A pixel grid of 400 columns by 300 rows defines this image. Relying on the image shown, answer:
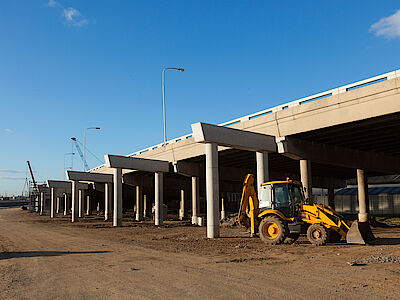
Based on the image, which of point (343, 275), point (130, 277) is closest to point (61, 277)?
point (130, 277)

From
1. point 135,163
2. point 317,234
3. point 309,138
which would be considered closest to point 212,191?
point 317,234

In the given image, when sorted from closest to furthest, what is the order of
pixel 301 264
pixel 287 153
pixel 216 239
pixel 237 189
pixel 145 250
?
pixel 301 264
pixel 145 250
pixel 216 239
pixel 287 153
pixel 237 189

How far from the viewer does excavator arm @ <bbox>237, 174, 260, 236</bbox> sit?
1923 centimetres

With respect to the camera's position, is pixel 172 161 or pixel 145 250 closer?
pixel 145 250

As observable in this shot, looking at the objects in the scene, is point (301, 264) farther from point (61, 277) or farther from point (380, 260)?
point (61, 277)

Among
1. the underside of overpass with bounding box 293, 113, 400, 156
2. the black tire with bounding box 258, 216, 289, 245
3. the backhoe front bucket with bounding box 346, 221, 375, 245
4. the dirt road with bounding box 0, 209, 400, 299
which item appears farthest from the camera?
the underside of overpass with bounding box 293, 113, 400, 156

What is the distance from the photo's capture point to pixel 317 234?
17.1 meters

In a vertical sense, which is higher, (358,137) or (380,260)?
(358,137)

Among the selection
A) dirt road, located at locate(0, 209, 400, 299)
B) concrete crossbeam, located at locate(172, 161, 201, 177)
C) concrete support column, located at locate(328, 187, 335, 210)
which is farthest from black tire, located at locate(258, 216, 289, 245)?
concrete support column, located at locate(328, 187, 335, 210)

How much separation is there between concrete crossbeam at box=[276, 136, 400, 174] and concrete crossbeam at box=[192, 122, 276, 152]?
48.3 inches

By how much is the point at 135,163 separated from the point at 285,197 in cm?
2230

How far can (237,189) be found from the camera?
6888 cm

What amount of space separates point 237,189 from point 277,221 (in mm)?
51387

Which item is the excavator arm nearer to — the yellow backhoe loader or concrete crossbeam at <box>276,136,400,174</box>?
the yellow backhoe loader
